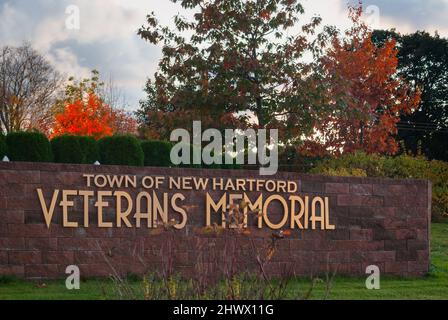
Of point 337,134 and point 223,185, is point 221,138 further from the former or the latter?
point 337,134

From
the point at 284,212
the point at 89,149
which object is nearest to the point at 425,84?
the point at 284,212

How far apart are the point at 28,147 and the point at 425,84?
27.7m

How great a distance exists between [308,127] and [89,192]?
24.9ft

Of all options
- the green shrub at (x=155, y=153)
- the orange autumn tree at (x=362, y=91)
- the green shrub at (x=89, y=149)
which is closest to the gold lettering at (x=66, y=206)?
the green shrub at (x=89, y=149)

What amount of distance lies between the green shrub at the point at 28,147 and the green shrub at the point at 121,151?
2.98 ft

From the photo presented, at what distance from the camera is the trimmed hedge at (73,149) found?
1153 cm

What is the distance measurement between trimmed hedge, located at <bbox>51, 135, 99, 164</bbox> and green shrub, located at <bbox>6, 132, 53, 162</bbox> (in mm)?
219

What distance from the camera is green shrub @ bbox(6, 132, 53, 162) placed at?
1127 cm

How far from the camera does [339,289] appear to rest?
10.9 meters

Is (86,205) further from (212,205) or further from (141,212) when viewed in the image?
(212,205)

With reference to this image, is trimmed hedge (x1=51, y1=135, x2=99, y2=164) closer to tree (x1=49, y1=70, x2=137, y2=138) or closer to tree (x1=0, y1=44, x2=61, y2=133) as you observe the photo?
tree (x1=49, y1=70, x2=137, y2=138)

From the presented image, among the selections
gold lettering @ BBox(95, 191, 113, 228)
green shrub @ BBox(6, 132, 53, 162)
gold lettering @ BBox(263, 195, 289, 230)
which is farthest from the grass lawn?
green shrub @ BBox(6, 132, 53, 162)
